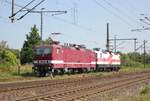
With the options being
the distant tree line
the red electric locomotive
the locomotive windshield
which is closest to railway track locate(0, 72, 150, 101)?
the red electric locomotive

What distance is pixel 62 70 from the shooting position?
156 ft

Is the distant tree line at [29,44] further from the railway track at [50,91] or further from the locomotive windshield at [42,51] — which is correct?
the railway track at [50,91]

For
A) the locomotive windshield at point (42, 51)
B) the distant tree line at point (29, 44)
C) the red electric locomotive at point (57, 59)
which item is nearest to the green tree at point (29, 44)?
the distant tree line at point (29, 44)

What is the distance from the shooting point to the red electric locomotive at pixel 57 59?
44459 mm

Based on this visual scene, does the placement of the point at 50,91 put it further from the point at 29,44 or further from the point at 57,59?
the point at 29,44

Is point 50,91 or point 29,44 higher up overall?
point 29,44

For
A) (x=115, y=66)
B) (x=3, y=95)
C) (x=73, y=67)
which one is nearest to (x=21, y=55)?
(x=115, y=66)

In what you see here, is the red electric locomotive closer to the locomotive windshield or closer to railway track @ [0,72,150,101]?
the locomotive windshield

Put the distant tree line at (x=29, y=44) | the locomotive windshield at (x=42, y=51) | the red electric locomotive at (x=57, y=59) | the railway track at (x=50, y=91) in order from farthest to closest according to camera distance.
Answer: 1. the distant tree line at (x=29, y=44)
2. the locomotive windshield at (x=42, y=51)
3. the red electric locomotive at (x=57, y=59)
4. the railway track at (x=50, y=91)

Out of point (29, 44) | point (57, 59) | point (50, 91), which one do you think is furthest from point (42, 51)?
point (29, 44)

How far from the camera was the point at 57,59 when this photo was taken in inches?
1796

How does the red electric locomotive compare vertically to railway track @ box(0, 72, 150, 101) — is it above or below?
above

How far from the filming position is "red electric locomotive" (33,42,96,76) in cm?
4446

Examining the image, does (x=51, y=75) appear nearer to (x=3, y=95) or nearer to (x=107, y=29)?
(x=3, y=95)
